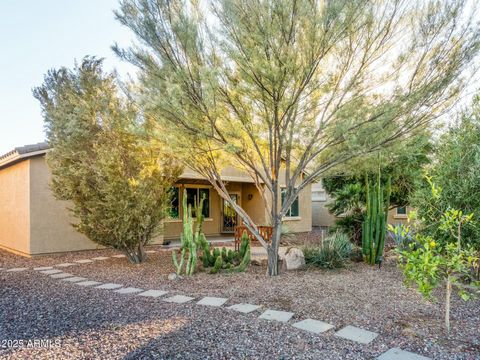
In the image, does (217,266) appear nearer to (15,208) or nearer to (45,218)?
(45,218)

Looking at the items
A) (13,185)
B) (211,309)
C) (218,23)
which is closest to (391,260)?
(211,309)

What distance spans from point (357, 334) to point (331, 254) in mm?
4467

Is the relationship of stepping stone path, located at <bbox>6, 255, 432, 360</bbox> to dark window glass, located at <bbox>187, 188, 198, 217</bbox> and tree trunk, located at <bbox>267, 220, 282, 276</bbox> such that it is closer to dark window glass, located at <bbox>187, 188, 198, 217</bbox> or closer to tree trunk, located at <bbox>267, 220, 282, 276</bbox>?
tree trunk, located at <bbox>267, 220, 282, 276</bbox>

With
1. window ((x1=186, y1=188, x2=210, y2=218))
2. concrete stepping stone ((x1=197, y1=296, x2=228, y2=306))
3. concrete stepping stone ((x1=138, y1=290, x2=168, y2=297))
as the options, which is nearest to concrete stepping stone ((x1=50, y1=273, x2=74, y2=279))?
concrete stepping stone ((x1=138, y1=290, x2=168, y2=297))

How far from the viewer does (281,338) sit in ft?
12.6

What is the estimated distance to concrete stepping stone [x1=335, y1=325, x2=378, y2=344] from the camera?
3816mm

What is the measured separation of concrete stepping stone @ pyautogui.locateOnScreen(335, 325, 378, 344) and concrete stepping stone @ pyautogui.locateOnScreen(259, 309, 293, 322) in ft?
2.48

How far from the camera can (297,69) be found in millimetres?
6059

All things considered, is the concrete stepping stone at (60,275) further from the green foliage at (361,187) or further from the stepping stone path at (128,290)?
the green foliage at (361,187)

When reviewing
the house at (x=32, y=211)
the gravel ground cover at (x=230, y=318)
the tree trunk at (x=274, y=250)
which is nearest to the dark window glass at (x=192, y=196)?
the house at (x=32, y=211)

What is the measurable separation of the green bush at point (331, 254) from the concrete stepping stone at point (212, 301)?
3.52 meters

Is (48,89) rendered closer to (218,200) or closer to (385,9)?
(385,9)

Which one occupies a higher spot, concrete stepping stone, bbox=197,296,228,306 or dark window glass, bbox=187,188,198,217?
dark window glass, bbox=187,188,198,217

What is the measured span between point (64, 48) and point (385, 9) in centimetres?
876
